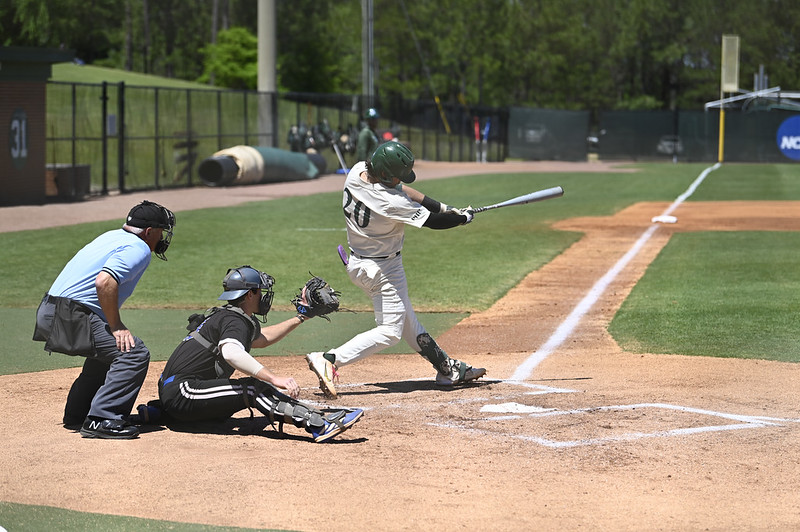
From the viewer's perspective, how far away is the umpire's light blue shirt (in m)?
6.64

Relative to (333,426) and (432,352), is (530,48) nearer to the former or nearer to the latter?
(432,352)

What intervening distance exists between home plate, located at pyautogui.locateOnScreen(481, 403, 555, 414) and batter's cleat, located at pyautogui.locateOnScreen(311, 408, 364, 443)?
122 centimetres

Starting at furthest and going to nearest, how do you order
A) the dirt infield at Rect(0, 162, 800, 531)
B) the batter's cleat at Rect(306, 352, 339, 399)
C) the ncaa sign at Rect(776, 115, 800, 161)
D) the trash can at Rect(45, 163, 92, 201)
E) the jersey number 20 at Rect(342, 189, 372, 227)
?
the ncaa sign at Rect(776, 115, 800, 161) → the trash can at Rect(45, 163, 92, 201) → the jersey number 20 at Rect(342, 189, 372, 227) → the batter's cleat at Rect(306, 352, 339, 399) → the dirt infield at Rect(0, 162, 800, 531)

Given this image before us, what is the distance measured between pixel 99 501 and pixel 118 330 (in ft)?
4.85

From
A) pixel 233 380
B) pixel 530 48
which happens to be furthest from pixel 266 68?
pixel 530 48

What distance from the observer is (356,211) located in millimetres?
7875

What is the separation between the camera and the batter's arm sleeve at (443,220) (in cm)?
773

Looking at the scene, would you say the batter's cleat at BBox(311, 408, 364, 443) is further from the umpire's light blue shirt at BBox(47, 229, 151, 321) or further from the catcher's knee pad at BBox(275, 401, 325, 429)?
the umpire's light blue shirt at BBox(47, 229, 151, 321)

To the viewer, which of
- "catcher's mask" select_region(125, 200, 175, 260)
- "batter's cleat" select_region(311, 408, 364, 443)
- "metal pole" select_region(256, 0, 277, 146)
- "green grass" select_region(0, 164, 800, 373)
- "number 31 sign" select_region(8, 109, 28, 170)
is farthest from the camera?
"metal pole" select_region(256, 0, 277, 146)

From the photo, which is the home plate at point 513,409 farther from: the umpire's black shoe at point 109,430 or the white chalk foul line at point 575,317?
the umpire's black shoe at point 109,430

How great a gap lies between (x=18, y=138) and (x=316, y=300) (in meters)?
21.3

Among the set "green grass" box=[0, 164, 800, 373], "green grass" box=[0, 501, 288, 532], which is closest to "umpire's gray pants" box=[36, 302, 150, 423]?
"green grass" box=[0, 501, 288, 532]

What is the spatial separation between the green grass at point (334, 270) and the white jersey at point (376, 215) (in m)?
2.40

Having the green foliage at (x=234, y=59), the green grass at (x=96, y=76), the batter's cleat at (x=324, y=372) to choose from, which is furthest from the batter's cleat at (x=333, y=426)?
the green foliage at (x=234, y=59)
